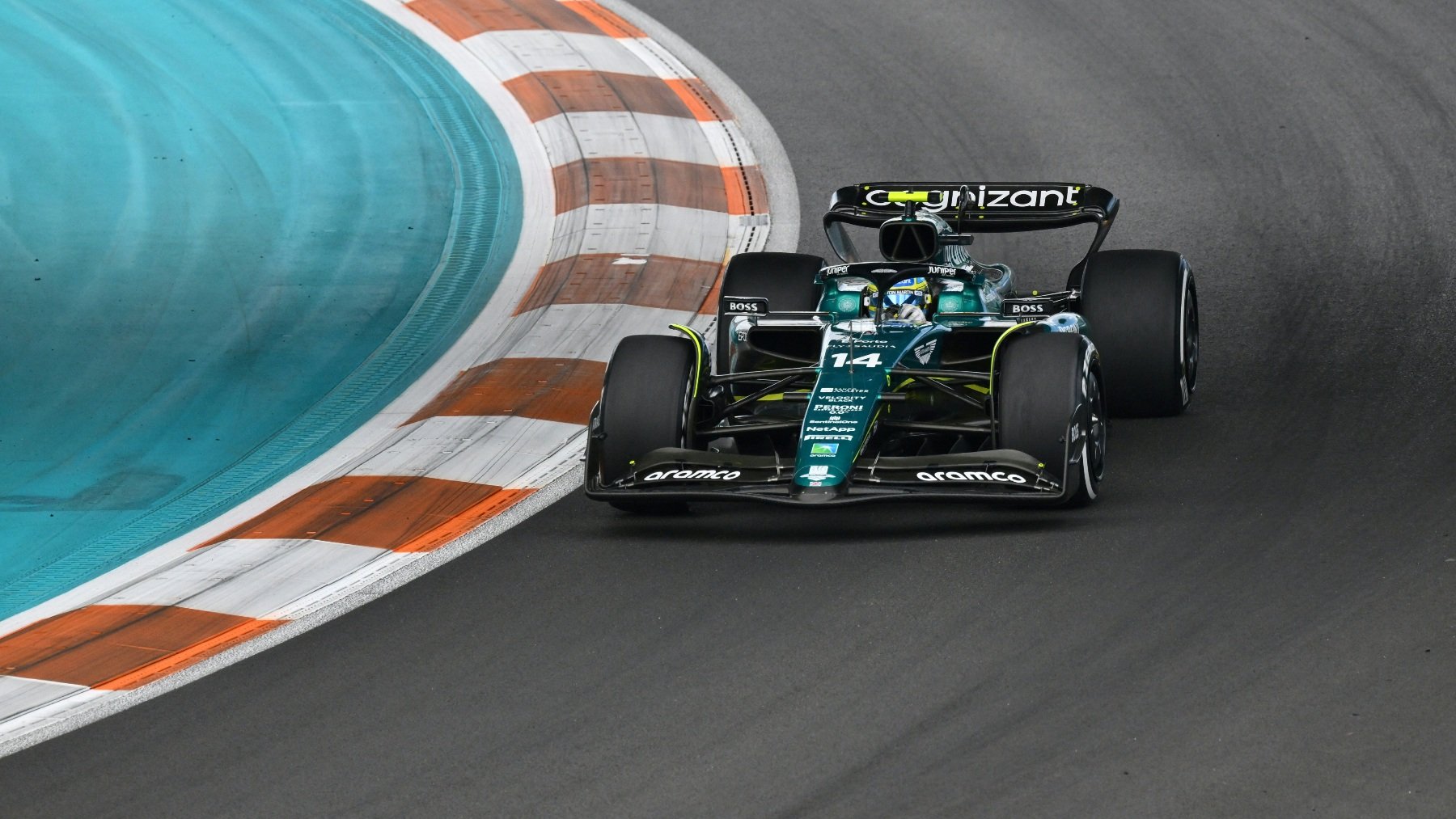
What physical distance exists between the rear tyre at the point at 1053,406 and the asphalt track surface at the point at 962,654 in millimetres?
247

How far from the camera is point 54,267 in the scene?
12.7 m

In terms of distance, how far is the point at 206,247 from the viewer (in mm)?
13023

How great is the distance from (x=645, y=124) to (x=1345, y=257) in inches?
212

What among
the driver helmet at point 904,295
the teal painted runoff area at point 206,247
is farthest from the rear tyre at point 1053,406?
the teal painted runoff area at point 206,247

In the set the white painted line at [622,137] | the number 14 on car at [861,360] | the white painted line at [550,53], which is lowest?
the number 14 on car at [861,360]

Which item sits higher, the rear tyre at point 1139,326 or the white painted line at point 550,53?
the white painted line at point 550,53

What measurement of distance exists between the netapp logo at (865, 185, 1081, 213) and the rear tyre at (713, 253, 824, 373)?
0.65 metres

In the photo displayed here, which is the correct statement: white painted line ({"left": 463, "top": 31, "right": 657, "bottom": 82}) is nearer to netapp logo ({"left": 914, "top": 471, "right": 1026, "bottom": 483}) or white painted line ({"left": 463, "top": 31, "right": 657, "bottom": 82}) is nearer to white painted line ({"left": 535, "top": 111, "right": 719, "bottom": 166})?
white painted line ({"left": 535, "top": 111, "right": 719, "bottom": 166})

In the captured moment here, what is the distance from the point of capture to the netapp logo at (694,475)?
8.19 m

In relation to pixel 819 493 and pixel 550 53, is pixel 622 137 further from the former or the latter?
pixel 819 493

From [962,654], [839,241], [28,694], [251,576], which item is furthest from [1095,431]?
[28,694]

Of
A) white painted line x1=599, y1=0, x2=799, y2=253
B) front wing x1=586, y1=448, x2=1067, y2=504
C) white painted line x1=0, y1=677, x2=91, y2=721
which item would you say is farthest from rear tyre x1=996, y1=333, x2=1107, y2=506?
white painted line x1=599, y1=0, x2=799, y2=253

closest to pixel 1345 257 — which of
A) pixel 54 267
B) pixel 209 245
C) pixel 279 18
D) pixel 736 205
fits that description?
pixel 736 205

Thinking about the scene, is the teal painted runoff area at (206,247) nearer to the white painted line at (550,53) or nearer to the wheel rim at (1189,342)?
the white painted line at (550,53)
